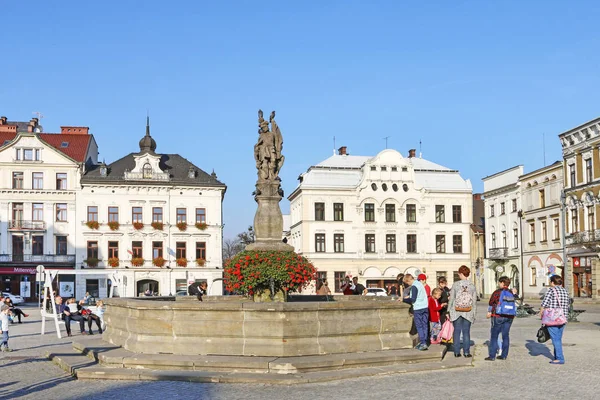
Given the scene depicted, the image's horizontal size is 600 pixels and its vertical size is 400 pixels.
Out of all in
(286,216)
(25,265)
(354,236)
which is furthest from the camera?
(286,216)

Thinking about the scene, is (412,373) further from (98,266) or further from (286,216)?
(286,216)

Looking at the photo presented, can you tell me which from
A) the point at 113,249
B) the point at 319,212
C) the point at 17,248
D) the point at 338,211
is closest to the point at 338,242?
the point at 338,211

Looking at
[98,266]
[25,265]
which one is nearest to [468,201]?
[98,266]

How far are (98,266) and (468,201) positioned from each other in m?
30.7

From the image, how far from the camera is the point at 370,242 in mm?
60906

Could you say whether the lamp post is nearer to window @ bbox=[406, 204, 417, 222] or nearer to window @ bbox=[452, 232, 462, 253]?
window @ bbox=[452, 232, 462, 253]

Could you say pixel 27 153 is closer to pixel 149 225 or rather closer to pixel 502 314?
pixel 149 225

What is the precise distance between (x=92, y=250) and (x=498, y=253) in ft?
104

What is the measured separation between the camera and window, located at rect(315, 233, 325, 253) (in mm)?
59969

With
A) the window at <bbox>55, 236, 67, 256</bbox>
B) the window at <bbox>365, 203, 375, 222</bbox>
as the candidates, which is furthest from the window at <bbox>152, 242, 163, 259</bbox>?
the window at <bbox>365, 203, 375, 222</bbox>

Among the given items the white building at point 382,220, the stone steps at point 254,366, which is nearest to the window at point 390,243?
the white building at point 382,220

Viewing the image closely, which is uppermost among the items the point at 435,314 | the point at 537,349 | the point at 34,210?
the point at 34,210

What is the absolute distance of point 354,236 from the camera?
60.5m

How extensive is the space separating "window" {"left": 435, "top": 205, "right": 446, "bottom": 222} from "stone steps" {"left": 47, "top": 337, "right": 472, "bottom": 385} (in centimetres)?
4991
